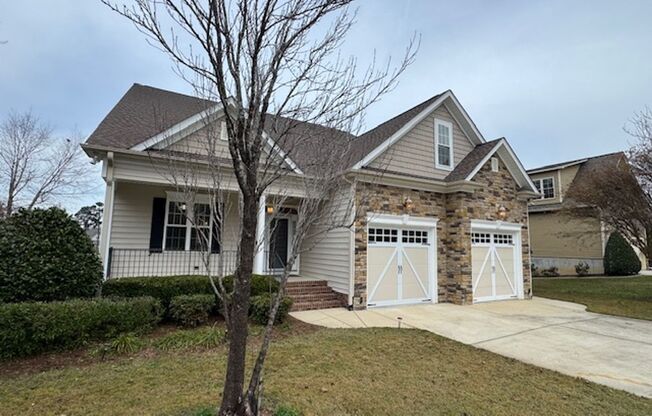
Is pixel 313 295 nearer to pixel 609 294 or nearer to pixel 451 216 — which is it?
pixel 451 216

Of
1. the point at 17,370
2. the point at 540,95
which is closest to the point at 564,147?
the point at 540,95

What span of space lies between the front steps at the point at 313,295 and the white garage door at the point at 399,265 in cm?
101

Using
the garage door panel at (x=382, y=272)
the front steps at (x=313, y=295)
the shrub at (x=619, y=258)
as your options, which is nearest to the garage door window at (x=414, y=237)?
the garage door panel at (x=382, y=272)

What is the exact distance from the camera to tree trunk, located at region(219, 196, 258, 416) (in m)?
2.87

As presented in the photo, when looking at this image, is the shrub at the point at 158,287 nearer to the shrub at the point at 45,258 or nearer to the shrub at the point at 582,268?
the shrub at the point at 45,258

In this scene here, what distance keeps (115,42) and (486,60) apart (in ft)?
35.8

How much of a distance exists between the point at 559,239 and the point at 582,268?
85.8 inches

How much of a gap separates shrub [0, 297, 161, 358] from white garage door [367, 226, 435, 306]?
6030mm

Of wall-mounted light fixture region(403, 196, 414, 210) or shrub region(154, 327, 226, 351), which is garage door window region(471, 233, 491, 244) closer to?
wall-mounted light fixture region(403, 196, 414, 210)

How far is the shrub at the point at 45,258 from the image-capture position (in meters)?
5.64

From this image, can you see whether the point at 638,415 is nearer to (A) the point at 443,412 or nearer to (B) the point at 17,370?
(A) the point at 443,412

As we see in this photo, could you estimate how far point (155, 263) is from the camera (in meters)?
9.48

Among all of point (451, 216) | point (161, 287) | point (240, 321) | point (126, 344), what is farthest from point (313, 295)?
point (240, 321)

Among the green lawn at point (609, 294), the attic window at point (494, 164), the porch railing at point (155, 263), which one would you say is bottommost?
the green lawn at point (609, 294)
